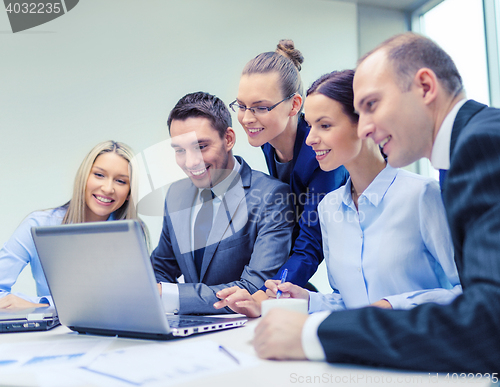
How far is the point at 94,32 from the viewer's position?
344 cm

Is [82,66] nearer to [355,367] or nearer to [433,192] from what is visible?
[433,192]

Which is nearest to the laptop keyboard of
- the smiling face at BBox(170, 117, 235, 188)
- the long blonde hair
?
the smiling face at BBox(170, 117, 235, 188)

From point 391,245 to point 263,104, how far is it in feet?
2.84

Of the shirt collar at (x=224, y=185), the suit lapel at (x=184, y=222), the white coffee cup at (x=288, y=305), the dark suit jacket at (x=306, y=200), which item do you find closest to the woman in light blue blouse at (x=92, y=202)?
the suit lapel at (x=184, y=222)

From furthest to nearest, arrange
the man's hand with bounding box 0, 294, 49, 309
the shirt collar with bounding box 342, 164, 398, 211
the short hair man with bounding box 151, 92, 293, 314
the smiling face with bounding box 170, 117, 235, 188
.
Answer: the smiling face with bounding box 170, 117, 235, 188
the short hair man with bounding box 151, 92, 293, 314
the man's hand with bounding box 0, 294, 49, 309
the shirt collar with bounding box 342, 164, 398, 211

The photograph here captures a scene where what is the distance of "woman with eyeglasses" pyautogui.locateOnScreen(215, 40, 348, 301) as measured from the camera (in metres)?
1.72

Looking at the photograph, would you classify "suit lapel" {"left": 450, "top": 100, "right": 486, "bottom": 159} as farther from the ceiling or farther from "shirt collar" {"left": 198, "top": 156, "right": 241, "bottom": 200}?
the ceiling

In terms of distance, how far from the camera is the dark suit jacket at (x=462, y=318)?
573mm

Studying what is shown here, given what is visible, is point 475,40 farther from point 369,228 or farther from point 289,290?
point 289,290

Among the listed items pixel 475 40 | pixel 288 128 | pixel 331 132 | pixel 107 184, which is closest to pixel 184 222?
pixel 107 184

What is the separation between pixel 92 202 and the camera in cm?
204

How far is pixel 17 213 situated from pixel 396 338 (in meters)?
3.35

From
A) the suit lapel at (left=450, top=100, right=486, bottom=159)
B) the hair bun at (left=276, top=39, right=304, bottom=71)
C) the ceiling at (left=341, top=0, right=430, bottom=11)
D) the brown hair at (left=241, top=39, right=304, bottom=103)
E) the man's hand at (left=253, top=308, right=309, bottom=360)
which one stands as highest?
the ceiling at (left=341, top=0, right=430, bottom=11)

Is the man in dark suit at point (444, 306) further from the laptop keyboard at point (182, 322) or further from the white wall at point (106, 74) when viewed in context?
the white wall at point (106, 74)
